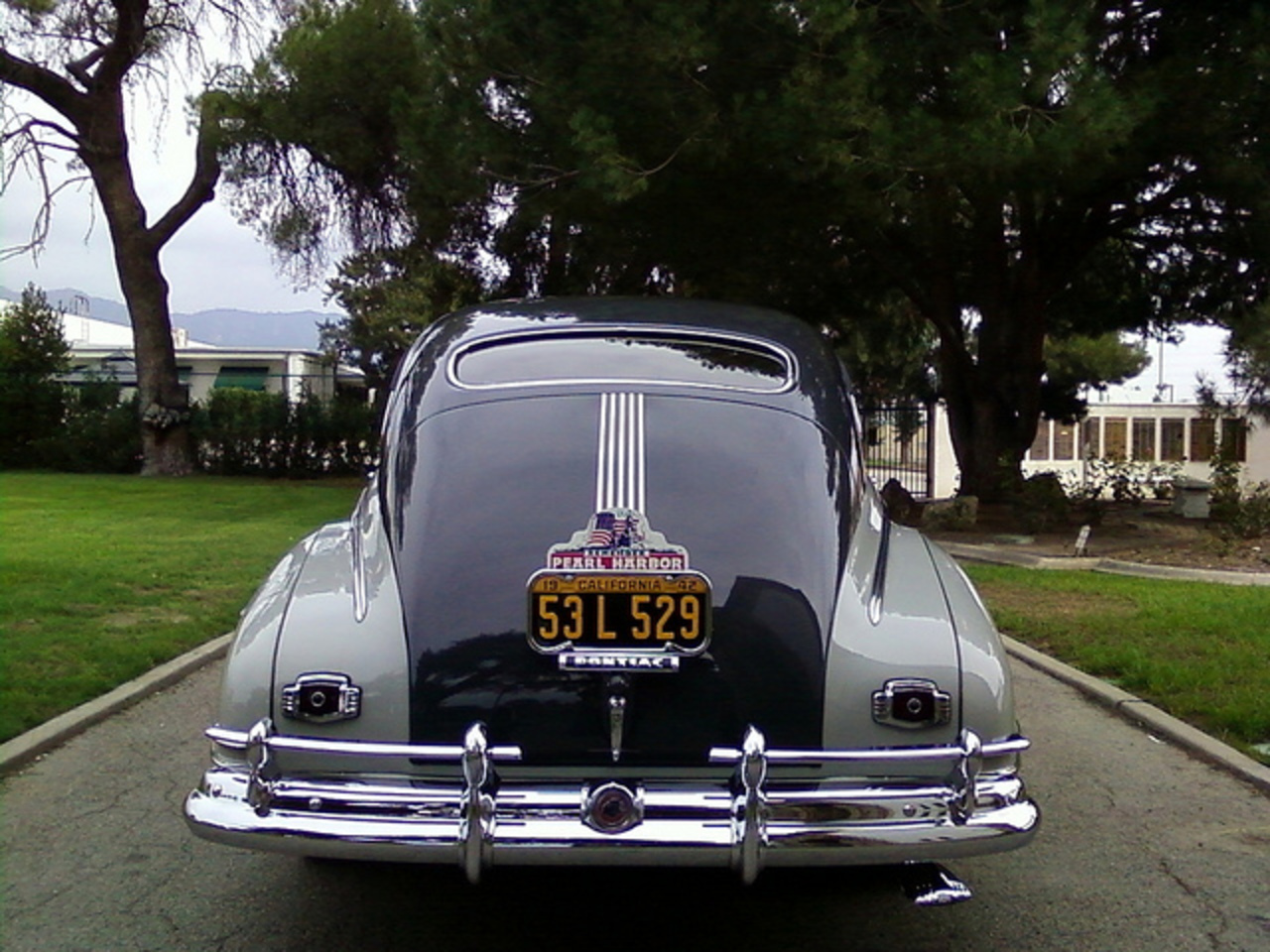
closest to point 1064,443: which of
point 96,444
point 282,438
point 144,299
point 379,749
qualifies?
point 282,438

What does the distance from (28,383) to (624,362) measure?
2676 centimetres

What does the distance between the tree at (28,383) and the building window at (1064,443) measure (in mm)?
29309

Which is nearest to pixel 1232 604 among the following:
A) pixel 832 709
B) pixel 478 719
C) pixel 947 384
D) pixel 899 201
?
pixel 899 201

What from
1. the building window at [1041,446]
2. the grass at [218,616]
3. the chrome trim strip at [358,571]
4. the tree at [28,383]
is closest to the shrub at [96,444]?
the tree at [28,383]

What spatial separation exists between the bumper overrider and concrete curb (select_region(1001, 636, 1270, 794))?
2.76 m

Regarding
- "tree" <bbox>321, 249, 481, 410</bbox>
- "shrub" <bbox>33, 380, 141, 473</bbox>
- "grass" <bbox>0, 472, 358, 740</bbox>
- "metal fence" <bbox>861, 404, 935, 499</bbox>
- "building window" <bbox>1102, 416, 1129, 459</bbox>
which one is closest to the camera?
"grass" <bbox>0, 472, 358, 740</bbox>

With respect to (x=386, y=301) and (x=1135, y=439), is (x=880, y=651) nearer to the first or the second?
(x=1135, y=439)

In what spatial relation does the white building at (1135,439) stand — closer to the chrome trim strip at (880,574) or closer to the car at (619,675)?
the chrome trim strip at (880,574)

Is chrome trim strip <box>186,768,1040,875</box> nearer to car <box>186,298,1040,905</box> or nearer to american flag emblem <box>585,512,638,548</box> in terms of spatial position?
car <box>186,298,1040,905</box>

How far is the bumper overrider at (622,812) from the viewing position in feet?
10.8

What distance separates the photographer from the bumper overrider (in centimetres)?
329

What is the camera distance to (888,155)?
473 inches

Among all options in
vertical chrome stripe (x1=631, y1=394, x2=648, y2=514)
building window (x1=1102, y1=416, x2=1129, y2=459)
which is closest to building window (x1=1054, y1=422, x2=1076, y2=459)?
building window (x1=1102, y1=416, x2=1129, y2=459)

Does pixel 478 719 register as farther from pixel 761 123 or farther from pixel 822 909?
pixel 761 123
